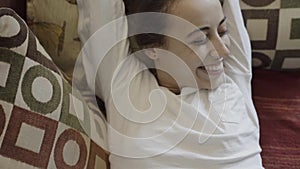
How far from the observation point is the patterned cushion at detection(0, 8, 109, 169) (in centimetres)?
94

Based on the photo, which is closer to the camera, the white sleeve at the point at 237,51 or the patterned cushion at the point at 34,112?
the patterned cushion at the point at 34,112

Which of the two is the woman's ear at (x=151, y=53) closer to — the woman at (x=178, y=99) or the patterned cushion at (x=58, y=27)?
the woman at (x=178, y=99)

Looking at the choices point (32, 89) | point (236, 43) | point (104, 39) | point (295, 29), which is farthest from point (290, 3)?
point (32, 89)

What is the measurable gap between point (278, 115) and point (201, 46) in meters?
0.34

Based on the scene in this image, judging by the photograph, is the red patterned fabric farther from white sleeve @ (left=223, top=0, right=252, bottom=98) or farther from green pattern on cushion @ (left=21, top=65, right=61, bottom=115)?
green pattern on cushion @ (left=21, top=65, right=61, bottom=115)

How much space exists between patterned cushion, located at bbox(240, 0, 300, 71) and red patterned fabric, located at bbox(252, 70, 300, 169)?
0.19ft

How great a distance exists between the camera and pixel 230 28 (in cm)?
127

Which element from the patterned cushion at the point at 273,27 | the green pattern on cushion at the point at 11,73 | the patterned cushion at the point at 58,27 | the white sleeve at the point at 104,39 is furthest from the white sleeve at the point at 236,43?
the green pattern on cushion at the point at 11,73

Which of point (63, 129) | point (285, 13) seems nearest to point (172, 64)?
point (63, 129)

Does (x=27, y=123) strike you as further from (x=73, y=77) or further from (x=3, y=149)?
(x=73, y=77)

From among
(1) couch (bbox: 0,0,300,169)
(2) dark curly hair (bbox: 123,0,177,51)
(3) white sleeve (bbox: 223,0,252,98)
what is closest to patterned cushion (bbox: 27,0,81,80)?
(1) couch (bbox: 0,0,300,169)

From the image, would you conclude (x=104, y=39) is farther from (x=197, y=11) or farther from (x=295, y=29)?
(x=295, y=29)

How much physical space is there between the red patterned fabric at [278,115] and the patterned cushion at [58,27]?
49cm

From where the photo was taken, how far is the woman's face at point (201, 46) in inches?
43.9
